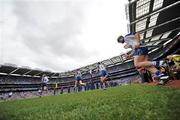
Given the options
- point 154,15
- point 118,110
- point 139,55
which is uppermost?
point 154,15

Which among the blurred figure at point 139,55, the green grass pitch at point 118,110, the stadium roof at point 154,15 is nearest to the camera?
the green grass pitch at point 118,110

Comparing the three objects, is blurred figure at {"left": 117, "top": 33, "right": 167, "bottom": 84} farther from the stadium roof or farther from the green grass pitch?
the stadium roof

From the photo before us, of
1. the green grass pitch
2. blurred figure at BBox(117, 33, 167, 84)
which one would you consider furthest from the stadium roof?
the green grass pitch

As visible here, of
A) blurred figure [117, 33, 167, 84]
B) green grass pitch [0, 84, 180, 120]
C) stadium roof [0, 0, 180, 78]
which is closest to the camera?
green grass pitch [0, 84, 180, 120]

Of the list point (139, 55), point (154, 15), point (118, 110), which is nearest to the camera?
point (118, 110)

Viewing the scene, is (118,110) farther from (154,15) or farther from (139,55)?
(154,15)

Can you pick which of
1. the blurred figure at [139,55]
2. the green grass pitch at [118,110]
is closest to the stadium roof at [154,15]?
the blurred figure at [139,55]

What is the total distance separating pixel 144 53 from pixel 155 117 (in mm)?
7450

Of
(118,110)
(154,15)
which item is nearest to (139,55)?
(118,110)

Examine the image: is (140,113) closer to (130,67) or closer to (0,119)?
(0,119)

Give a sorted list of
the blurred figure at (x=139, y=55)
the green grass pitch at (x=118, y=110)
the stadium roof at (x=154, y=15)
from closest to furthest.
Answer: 1. the green grass pitch at (x=118, y=110)
2. the blurred figure at (x=139, y=55)
3. the stadium roof at (x=154, y=15)

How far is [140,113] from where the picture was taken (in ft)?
8.60

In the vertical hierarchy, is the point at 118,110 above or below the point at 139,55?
below

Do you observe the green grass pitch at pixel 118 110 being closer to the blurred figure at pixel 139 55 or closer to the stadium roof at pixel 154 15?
the blurred figure at pixel 139 55
